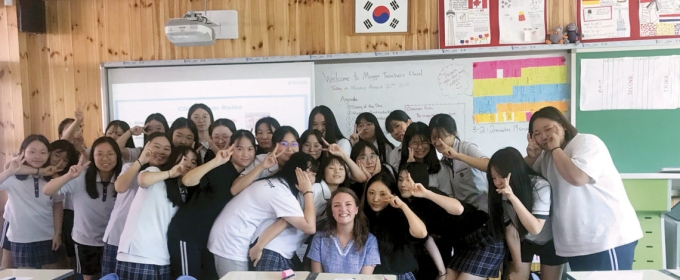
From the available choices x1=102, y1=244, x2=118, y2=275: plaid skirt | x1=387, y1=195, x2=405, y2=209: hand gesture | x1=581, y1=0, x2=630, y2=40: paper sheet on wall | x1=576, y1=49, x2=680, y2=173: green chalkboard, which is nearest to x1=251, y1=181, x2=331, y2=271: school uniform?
x1=387, y1=195, x2=405, y2=209: hand gesture

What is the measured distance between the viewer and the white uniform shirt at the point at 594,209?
243cm

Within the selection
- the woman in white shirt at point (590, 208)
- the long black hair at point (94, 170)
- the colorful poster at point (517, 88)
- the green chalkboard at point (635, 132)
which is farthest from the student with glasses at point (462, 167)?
the long black hair at point (94, 170)

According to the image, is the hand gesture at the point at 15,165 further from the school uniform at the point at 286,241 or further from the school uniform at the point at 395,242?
the school uniform at the point at 395,242

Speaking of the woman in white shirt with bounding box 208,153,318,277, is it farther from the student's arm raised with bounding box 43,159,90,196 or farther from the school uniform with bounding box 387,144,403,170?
the student's arm raised with bounding box 43,159,90,196

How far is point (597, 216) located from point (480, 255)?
641 mm

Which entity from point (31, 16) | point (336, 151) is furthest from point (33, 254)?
point (336, 151)

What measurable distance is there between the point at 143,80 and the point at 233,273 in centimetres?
233

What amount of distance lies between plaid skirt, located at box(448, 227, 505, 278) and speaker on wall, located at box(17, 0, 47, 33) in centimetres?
389

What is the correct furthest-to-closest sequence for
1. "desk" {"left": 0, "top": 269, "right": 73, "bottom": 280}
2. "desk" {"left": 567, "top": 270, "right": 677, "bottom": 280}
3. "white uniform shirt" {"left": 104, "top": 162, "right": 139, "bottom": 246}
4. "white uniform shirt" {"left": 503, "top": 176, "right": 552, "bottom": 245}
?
"white uniform shirt" {"left": 104, "top": 162, "right": 139, "bottom": 246}
"white uniform shirt" {"left": 503, "top": 176, "right": 552, "bottom": 245}
"desk" {"left": 0, "top": 269, "right": 73, "bottom": 280}
"desk" {"left": 567, "top": 270, "right": 677, "bottom": 280}

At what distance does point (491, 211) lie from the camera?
2633mm

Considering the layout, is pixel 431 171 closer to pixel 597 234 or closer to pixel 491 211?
pixel 491 211

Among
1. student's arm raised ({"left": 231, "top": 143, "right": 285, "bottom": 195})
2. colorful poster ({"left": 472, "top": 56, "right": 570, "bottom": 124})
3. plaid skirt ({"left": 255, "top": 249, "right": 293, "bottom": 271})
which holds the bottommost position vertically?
plaid skirt ({"left": 255, "top": 249, "right": 293, "bottom": 271})

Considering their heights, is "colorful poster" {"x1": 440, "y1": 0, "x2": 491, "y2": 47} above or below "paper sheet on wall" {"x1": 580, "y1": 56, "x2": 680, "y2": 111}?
above

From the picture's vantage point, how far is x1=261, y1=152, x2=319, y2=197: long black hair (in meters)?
2.60
